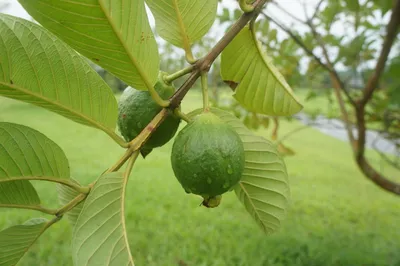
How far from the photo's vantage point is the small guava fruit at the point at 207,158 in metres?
0.67

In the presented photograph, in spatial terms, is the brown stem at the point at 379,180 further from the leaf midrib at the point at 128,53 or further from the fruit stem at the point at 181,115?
the leaf midrib at the point at 128,53

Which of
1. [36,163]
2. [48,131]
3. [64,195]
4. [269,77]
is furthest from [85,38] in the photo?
[48,131]

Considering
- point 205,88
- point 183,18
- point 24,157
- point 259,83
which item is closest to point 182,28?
point 183,18

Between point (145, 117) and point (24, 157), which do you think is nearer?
point (24, 157)

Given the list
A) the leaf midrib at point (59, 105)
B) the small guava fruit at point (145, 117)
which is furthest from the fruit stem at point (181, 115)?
the leaf midrib at point (59, 105)

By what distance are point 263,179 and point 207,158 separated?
19cm

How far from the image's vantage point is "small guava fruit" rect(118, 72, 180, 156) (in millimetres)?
720

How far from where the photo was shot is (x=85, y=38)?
0.56 m

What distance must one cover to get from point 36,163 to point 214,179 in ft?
0.96

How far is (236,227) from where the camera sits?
368 cm

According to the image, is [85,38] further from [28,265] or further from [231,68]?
[28,265]

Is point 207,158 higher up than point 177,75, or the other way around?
point 177,75

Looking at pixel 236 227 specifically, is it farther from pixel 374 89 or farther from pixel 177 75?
pixel 177 75

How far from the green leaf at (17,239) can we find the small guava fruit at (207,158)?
29cm
